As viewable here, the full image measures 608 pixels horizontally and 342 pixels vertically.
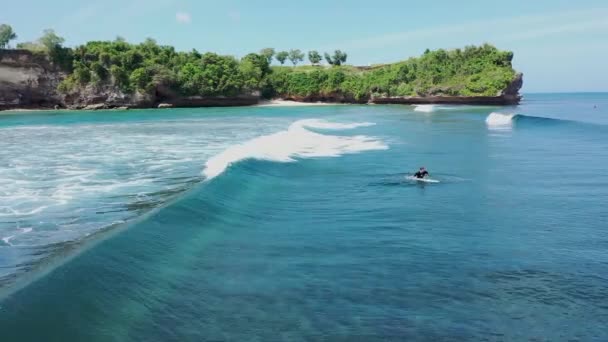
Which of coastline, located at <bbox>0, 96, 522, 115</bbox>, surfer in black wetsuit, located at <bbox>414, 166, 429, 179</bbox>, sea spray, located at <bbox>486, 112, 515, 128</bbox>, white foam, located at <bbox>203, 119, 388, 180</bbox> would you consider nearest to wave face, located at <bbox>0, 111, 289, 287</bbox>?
white foam, located at <bbox>203, 119, 388, 180</bbox>

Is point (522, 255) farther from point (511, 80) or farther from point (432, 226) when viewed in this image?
point (511, 80)

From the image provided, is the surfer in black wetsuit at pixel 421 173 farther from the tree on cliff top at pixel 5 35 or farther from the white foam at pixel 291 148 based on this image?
the tree on cliff top at pixel 5 35

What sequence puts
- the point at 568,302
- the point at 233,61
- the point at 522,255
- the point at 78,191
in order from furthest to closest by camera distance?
the point at 233,61, the point at 78,191, the point at 522,255, the point at 568,302

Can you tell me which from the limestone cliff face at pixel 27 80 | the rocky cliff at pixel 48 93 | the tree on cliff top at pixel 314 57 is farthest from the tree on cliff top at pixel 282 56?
the limestone cliff face at pixel 27 80

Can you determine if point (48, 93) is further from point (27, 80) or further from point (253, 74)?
point (253, 74)

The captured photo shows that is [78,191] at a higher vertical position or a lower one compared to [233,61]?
lower

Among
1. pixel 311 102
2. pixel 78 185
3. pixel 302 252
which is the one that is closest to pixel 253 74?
pixel 311 102

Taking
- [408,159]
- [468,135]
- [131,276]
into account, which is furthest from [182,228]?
[468,135]
